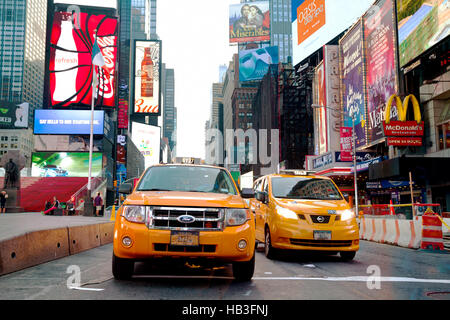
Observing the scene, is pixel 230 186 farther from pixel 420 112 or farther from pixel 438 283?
pixel 420 112

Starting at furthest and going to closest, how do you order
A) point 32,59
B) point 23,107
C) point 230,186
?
point 32,59 < point 23,107 < point 230,186

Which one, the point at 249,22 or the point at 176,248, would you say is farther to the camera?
the point at 249,22

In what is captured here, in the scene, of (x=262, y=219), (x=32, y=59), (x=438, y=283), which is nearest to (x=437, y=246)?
(x=262, y=219)

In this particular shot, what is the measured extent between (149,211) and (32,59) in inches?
6493

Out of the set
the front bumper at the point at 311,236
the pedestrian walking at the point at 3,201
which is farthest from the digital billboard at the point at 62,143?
the front bumper at the point at 311,236

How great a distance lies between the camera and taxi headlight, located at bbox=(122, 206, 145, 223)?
18.4 feet

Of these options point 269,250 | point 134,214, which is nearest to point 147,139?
point 269,250

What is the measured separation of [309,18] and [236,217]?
56.9 m

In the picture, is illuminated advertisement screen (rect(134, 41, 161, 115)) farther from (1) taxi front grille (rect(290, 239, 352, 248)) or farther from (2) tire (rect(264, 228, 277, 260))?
(1) taxi front grille (rect(290, 239, 352, 248))

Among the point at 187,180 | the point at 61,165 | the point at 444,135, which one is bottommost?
the point at 187,180

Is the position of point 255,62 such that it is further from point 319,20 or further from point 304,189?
point 304,189

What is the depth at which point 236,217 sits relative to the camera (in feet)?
19.0

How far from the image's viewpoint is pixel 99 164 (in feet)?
200

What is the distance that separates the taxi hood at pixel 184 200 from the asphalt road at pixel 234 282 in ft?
3.53
